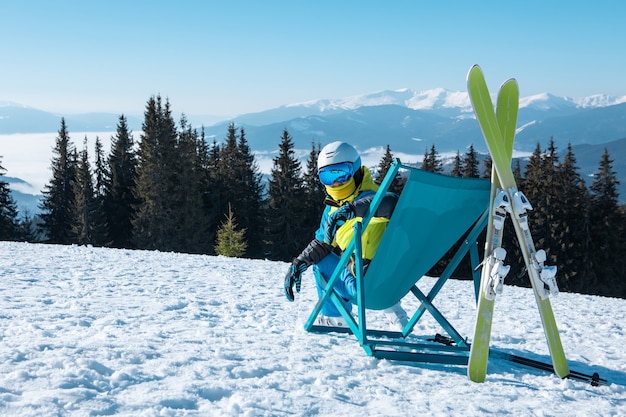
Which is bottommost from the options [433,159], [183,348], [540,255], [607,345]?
[607,345]

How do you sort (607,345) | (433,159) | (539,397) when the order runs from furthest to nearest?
(433,159) → (607,345) → (539,397)

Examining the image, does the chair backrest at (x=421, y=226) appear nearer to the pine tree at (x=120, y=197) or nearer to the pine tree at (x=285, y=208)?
the pine tree at (x=285, y=208)

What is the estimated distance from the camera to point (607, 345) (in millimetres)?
5840

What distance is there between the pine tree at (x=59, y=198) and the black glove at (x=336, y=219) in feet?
143

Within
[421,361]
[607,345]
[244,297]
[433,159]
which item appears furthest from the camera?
[433,159]

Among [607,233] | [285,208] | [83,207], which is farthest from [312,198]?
[607,233]

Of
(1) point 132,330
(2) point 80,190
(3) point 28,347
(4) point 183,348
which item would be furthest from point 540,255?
(2) point 80,190

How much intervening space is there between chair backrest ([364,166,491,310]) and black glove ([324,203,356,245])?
469 millimetres

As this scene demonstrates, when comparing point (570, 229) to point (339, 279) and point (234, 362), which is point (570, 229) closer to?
point (339, 279)

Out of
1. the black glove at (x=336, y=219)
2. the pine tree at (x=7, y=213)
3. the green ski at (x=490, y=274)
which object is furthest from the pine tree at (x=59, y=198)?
the green ski at (x=490, y=274)

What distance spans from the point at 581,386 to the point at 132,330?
3961 mm

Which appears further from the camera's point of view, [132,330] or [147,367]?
[132,330]

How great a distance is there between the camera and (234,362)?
4.07m

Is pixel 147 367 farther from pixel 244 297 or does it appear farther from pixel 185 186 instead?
pixel 185 186
